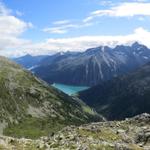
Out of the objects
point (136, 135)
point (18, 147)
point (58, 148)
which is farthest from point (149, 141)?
point (18, 147)

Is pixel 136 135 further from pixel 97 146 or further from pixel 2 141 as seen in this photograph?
pixel 2 141

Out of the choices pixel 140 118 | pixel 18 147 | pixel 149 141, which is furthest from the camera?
pixel 140 118

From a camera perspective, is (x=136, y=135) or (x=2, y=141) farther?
(x=136, y=135)

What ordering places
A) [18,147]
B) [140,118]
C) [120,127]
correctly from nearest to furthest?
[18,147] < [120,127] < [140,118]

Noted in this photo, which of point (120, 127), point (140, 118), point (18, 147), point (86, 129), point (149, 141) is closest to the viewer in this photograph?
point (18, 147)

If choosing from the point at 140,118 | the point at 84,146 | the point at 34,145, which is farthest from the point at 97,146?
the point at 140,118

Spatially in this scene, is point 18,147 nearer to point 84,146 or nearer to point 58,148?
point 58,148
